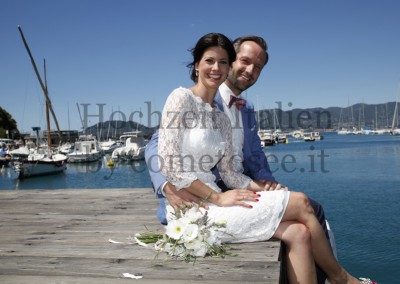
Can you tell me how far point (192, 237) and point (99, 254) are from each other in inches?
27.7

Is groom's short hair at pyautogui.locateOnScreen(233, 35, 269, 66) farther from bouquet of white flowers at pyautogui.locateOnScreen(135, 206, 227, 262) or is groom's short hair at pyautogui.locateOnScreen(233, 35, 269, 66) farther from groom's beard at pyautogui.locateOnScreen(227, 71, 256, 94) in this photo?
bouquet of white flowers at pyautogui.locateOnScreen(135, 206, 227, 262)

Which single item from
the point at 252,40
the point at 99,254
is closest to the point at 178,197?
the point at 99,254

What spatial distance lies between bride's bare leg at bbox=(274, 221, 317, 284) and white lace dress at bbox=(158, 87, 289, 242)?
11 centimetres

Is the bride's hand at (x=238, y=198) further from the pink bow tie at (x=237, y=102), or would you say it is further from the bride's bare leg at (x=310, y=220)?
the pink bow tie at (x=237, y=102)

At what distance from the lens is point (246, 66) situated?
341 cm

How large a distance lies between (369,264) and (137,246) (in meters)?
8.43

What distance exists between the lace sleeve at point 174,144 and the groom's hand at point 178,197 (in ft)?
0.23

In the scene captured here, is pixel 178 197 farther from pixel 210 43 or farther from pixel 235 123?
pixel 210 43

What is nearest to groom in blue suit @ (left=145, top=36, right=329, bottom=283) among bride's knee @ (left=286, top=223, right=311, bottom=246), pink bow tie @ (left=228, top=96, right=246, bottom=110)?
pink bow tie @ (left=228, top=96, right=246, bottom=110)

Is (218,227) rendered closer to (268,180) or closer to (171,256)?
(171,256)

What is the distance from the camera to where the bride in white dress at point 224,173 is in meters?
2.46

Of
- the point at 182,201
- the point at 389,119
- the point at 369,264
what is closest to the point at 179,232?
the point at 182,201

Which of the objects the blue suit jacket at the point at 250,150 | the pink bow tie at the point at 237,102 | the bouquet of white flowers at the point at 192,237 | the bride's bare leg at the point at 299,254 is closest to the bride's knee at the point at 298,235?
the bride's bare leg at the point at 299,254

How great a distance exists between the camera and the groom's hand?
8.77 ft
